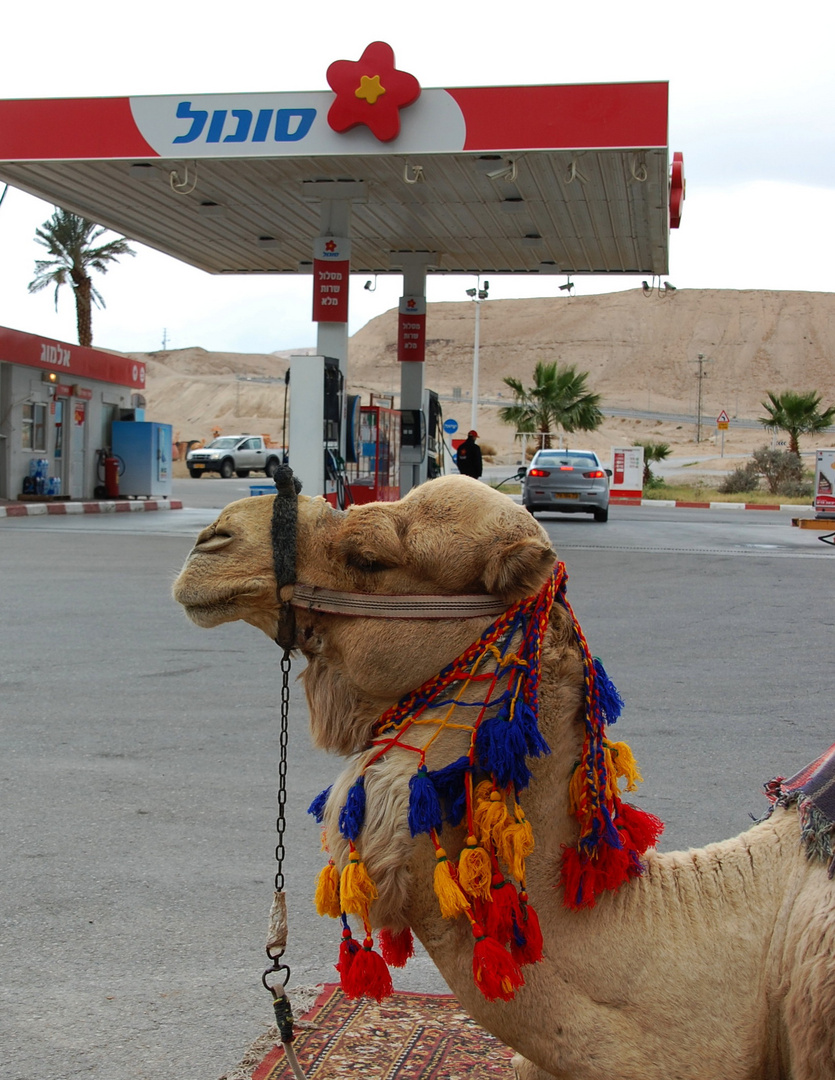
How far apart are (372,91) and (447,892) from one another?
563 inches

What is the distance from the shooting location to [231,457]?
47969mm

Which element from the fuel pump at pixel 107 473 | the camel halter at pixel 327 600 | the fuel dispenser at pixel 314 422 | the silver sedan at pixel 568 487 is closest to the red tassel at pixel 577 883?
the camel halter at pixel 327 600

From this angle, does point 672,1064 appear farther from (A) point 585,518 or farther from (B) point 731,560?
(A) point 585,518

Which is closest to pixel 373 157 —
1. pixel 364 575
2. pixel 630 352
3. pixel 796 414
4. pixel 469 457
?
pixel 469 457

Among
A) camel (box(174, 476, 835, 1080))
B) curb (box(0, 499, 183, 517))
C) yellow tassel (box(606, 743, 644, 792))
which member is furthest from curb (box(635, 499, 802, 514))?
camel (box(174, 476, 835, 1080))

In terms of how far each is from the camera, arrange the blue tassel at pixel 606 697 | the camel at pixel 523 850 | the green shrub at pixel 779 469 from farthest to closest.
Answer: the green shrub at pixel 779 469, the blue tassel at pixel 606 697, the camel at pixel 523 850

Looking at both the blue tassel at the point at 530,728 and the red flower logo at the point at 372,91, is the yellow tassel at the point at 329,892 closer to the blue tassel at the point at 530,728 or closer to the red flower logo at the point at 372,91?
the blue tassel at the point at 530,728

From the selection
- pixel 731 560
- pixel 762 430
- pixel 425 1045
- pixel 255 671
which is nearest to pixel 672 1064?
pixel 425 1045

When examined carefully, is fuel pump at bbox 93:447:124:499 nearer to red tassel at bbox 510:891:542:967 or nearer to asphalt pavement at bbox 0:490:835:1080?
asphalt pavement at bbox 0:490:835:1080

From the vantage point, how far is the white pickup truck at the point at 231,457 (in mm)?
47562

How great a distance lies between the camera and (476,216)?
19.1 metres

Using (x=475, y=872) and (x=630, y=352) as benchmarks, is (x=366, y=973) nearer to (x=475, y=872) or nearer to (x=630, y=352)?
(x=475, y=872)

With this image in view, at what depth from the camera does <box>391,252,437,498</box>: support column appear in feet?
75.7

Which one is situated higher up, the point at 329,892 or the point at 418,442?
the point at 418,442
